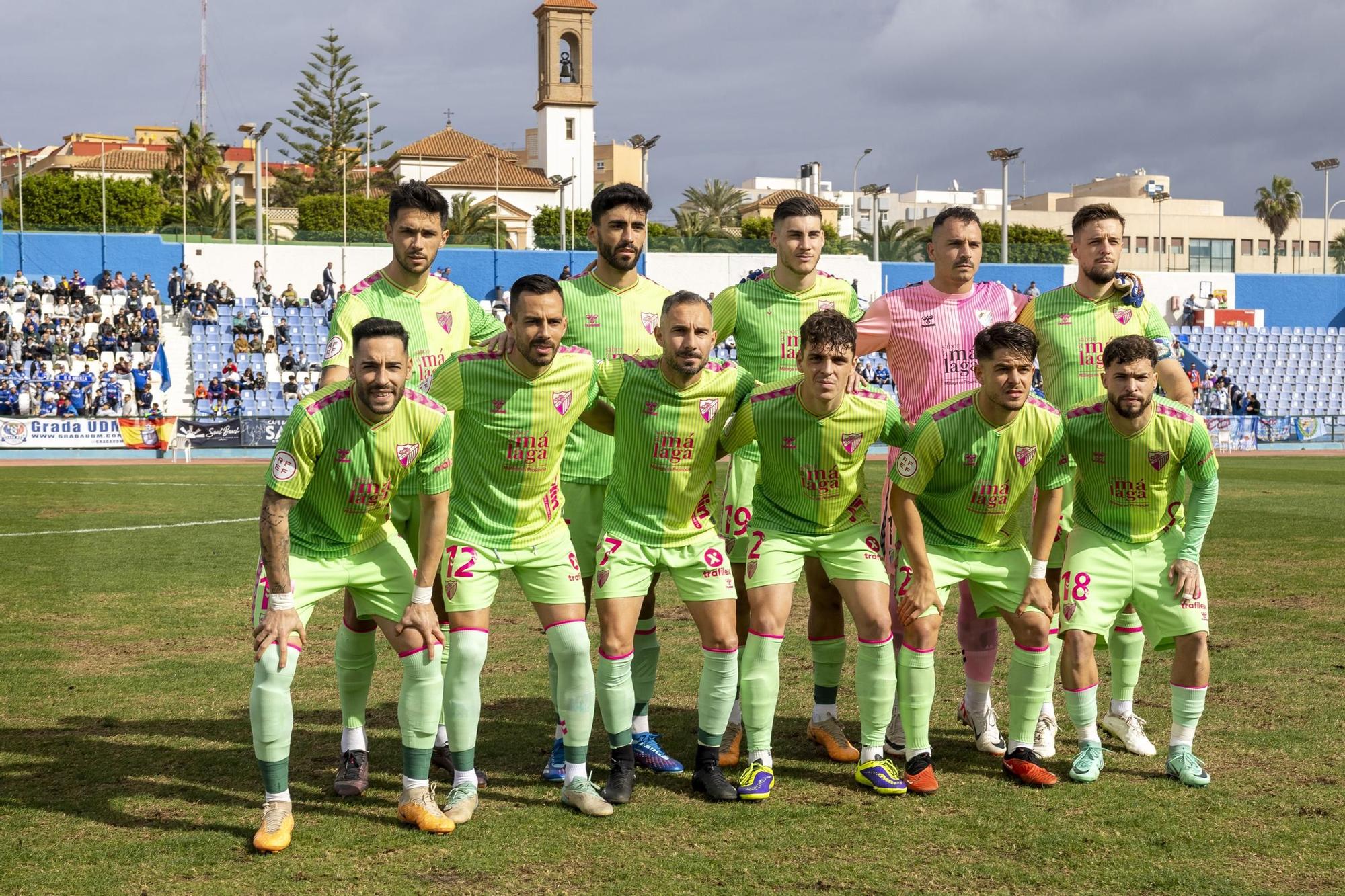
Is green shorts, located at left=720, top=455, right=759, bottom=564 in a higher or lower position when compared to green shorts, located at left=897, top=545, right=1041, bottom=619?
higher

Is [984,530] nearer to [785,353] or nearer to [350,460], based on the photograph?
[785,353]

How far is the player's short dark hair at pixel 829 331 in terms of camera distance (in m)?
5.89

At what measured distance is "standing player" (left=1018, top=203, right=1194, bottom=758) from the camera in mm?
6707

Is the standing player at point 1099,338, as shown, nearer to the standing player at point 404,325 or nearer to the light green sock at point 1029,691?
the light green sock at point 1029,691

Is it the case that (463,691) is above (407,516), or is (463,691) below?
below

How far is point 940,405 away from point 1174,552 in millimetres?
1401

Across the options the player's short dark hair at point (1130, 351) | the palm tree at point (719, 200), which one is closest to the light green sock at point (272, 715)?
the player's short dark hair at point (1130, 351)

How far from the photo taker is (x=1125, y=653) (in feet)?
22.2

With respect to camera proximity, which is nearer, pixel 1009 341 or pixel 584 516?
pixel 1009 341

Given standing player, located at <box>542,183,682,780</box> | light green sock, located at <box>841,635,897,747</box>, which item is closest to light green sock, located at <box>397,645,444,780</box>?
standing player, located at <box>542,183,682,780</box>

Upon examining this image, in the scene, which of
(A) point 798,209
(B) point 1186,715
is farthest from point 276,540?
(B) point 1186,715

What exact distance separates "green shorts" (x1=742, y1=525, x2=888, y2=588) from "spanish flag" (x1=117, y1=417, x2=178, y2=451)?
2778 cm

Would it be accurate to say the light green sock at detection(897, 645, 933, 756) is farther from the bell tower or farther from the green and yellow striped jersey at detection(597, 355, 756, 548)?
the bell tower

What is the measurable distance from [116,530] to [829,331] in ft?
41.8
